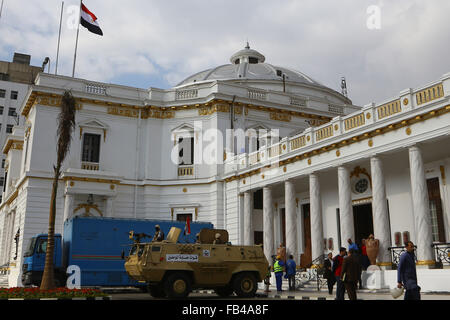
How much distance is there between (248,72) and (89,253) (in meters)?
25.0

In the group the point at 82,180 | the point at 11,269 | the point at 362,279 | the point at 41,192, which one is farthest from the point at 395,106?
the point at 11,269

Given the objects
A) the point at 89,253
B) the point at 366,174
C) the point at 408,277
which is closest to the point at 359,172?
the point at 366,174

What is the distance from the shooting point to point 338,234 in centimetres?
2611

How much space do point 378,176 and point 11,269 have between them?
76.6 feet

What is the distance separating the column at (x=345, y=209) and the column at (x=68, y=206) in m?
16.2

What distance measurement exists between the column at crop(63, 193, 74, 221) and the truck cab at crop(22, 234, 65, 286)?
698 centimetres

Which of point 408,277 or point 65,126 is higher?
point 65,126

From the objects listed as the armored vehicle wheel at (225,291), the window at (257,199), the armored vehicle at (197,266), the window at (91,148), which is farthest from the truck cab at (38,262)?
the window at (257,199)

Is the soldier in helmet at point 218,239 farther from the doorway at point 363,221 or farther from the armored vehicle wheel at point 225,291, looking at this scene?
the doorway at point 363,221

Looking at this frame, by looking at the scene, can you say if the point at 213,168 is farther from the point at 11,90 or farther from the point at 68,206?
the point at 11,90

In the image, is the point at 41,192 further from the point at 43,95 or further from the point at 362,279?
the point at 362,279

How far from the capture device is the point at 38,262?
2039 centimetres

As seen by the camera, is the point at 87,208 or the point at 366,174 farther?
the point at 87,208

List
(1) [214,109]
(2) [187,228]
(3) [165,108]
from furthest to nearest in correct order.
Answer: (3) [165,108]
(1) [214,109]
(2) [187,228]
